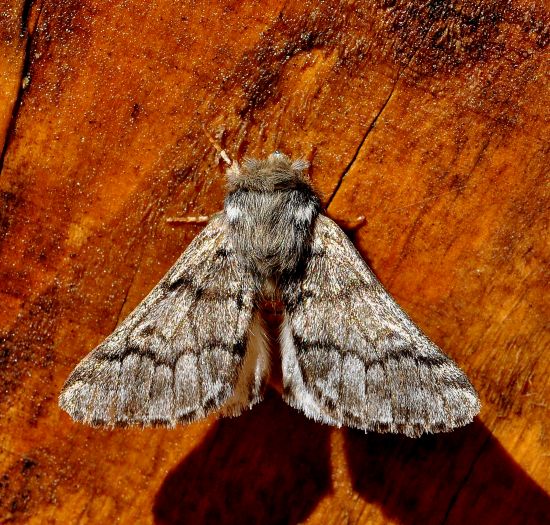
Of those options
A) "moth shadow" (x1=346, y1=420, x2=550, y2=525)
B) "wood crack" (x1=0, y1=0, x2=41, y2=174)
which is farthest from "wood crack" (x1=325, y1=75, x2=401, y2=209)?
"wood crack" (x1=0, y1=0, x2=41, y2=174)

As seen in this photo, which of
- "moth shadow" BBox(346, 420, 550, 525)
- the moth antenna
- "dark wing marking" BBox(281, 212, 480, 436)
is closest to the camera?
"dark wing marking" BBox(281, 212, 480, 436)

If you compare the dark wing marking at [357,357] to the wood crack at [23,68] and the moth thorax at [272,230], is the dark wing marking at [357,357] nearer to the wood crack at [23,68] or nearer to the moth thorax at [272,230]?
the moth thorax at [272,230]

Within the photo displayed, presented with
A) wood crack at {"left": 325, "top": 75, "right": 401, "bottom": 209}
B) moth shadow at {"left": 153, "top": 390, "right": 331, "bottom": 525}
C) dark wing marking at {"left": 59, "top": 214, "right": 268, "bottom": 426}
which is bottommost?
moth shadow at {"left": 153, "top": 390, "right": 331, "bottom": 525}

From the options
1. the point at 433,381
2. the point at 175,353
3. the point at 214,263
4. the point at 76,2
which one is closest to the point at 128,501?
the point at 175,353

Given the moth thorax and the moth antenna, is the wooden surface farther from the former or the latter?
the moth thorax

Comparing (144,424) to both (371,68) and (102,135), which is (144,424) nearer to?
(102,135)

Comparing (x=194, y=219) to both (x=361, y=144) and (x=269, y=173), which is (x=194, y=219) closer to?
(x=269, y=173)

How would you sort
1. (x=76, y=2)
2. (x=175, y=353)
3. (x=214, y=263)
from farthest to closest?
(x=214, y=263) < (x=175, y=353) < (x=76, y=2)
